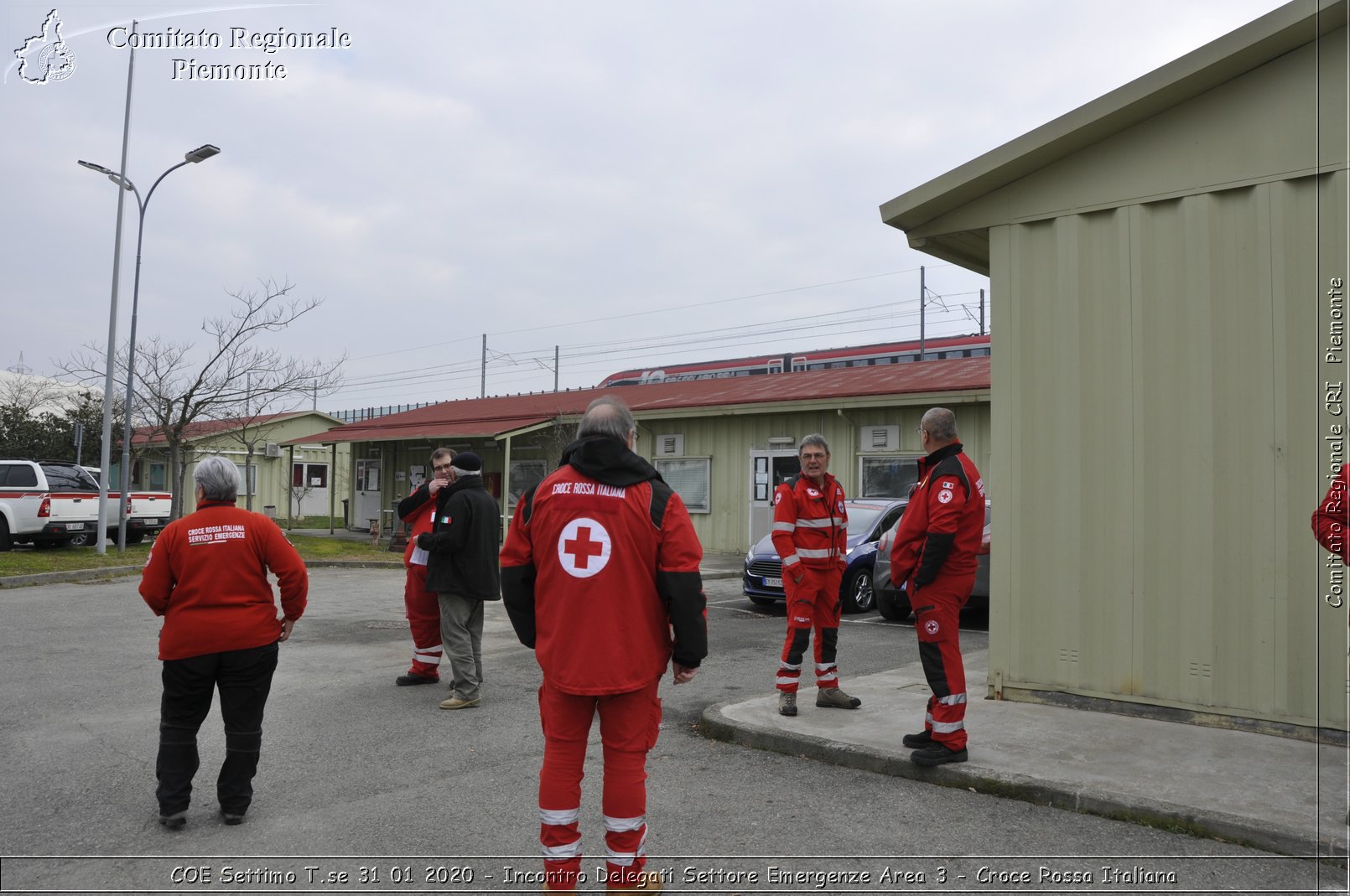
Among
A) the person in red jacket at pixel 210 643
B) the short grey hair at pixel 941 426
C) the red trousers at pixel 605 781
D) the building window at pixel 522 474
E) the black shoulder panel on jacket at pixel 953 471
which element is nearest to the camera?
the red trousers at pixel 605 781

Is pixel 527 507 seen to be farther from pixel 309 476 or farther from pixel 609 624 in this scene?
pixel 309 476

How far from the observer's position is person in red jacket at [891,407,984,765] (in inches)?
203

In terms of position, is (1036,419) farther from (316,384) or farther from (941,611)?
(316,384)

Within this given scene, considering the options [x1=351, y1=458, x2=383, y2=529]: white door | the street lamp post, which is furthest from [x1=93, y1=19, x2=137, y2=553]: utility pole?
[x1=351, y1=458, x2=383, y2=529]: white door

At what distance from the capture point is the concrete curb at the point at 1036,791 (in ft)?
13.5

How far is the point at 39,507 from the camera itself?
60.8 ft

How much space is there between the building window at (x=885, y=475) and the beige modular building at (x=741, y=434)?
0.07ft

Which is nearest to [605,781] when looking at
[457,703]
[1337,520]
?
[1337,520]

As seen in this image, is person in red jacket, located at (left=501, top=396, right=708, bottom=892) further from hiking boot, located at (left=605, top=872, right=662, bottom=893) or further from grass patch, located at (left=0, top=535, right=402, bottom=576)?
grass patch, located at (left=0, top=535, right=402, bottom=576)

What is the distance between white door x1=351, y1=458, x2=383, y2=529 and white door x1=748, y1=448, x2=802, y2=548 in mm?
13788

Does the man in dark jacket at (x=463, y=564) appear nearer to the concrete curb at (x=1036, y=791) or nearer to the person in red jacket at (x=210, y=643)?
the concrete curb at (x=1036, y=791)

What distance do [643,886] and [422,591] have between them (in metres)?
4.39

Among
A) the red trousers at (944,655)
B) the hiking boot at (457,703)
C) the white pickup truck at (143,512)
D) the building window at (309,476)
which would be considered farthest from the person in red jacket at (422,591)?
the building window at (309,476)

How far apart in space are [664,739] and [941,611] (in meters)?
2.04
